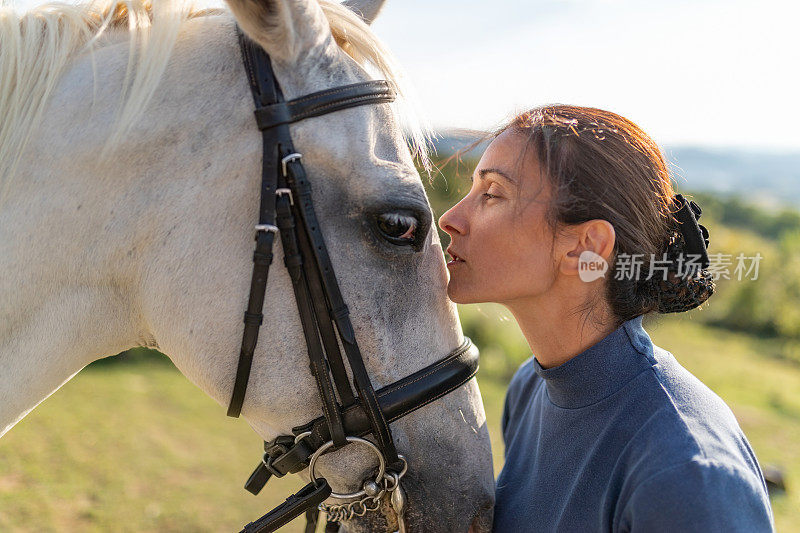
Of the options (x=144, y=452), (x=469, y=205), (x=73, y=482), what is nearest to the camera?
(x=469, y=205)

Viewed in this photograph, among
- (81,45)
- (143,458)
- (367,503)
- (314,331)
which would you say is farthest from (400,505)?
(143,458)

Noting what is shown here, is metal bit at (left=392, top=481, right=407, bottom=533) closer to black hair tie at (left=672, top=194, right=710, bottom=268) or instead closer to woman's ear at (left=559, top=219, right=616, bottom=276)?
woman's ear at (left=559, top=219, right=616, bottom=276)

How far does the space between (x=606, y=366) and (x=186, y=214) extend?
4.04 ft

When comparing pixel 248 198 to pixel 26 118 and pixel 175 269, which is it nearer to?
pixel 175 269

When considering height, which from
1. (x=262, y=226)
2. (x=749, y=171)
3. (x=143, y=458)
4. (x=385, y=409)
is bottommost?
(x=749, y=171)

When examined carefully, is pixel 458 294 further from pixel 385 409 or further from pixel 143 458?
pixel 143 458

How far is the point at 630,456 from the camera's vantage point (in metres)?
1.45

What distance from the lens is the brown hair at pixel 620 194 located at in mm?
1650

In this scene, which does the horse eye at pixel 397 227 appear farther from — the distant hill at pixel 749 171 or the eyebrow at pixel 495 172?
the distant hill at pixel 749 171

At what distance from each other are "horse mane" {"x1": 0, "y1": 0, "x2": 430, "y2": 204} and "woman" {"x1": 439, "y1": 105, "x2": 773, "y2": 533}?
1.51 feet

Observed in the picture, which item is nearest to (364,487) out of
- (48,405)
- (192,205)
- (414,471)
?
(414,471)

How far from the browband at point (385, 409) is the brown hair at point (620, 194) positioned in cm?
47

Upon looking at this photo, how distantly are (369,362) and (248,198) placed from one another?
56 centimetres

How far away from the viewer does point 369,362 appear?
1.64 metres
